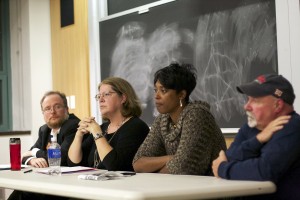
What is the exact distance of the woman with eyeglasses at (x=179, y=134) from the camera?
2.58m

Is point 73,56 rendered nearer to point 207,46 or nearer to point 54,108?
point 54,108

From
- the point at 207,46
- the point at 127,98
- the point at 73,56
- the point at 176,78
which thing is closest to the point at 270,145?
the point at 176,78

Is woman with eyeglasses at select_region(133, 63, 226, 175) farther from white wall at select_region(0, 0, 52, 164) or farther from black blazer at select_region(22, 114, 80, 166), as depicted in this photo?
white wall at select_region(0, 0, 52, 164)

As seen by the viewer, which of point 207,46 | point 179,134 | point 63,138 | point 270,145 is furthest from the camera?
point 207,46

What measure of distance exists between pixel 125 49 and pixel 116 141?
171 cm

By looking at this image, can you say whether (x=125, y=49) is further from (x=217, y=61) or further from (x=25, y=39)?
(x=25, y=39)

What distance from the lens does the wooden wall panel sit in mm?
5125

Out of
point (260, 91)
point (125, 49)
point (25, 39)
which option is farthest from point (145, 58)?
point (260, 91)

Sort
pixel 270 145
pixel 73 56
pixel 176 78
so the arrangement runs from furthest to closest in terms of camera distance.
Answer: pixel 73 56 < pixel 176 78 < pixel 270 145

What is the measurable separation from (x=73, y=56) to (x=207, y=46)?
197 centimetres

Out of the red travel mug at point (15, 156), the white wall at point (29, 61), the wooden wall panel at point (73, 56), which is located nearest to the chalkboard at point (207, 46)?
the wooden wall panel at point (73, 56)

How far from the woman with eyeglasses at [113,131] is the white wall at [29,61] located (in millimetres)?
2359

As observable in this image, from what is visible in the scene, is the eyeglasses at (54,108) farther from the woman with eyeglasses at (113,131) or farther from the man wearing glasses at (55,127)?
the woman with eyeglasses at (113,131)

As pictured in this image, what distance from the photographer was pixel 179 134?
2.74m
